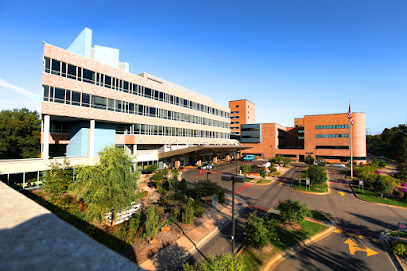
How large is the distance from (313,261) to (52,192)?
20.0 metres

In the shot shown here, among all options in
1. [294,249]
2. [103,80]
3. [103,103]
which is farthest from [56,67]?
[294,249]

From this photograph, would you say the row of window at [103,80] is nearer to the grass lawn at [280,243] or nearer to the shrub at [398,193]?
the grass lawn at [280,243]

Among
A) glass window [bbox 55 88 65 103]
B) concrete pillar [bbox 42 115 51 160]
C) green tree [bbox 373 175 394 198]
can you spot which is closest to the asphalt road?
green tree [bbox 373 175 394 198]

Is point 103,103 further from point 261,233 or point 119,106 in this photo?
point 261,233

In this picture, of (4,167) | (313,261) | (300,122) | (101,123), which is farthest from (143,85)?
(300,122)

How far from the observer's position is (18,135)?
4134 centimetres

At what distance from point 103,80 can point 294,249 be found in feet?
110

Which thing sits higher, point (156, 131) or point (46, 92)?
point (46, 92)

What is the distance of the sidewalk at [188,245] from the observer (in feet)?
34.4

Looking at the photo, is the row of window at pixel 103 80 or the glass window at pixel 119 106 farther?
the glass window at pixel 119 106

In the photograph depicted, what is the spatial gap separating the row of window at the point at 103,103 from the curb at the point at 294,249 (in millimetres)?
30282

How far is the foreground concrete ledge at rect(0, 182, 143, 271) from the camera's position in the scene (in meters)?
2.20

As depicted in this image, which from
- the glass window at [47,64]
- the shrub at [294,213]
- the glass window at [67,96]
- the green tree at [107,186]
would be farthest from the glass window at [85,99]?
the shrub at [294,213]

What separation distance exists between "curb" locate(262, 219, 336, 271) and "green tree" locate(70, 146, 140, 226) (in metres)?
10.6
